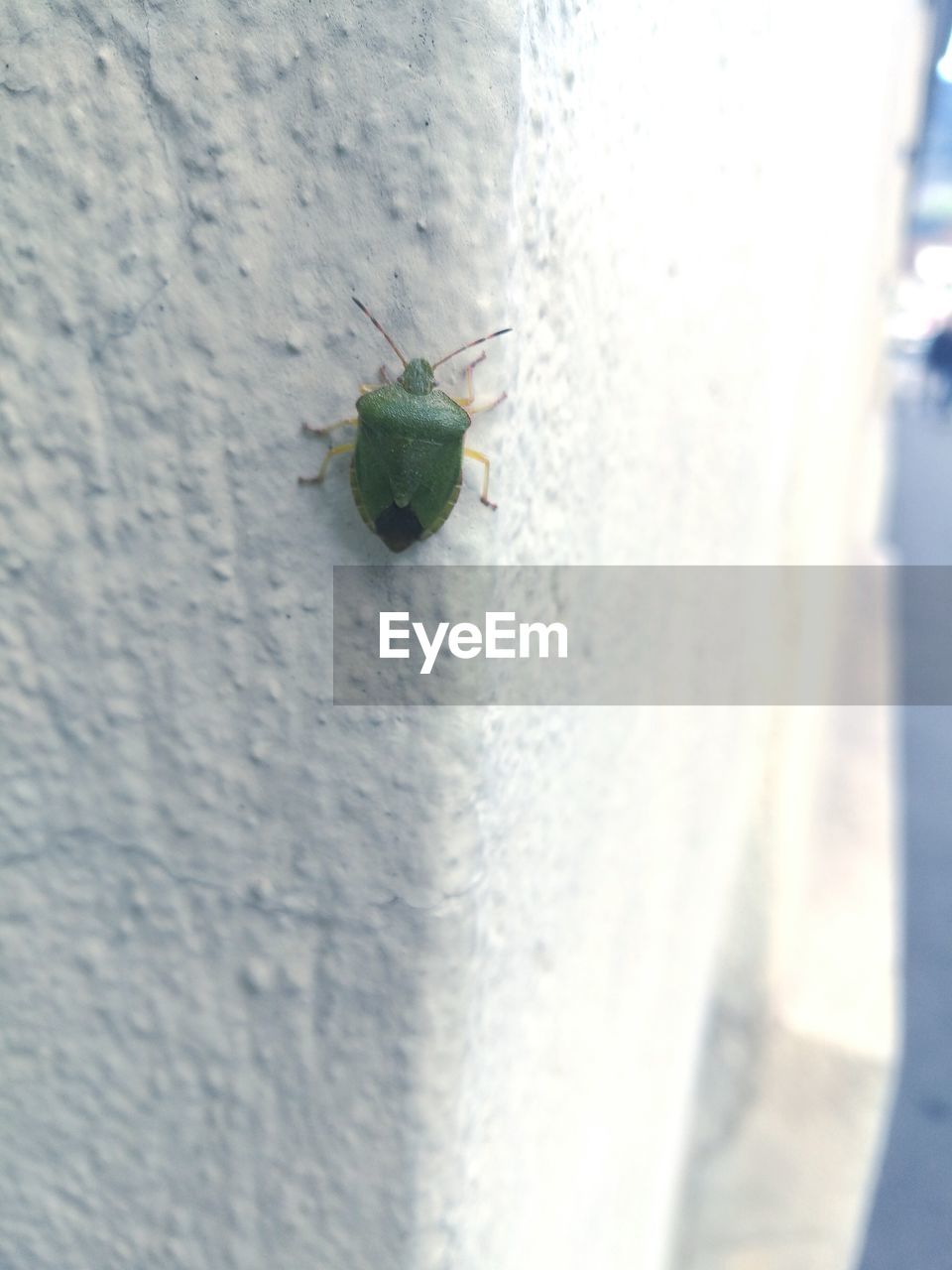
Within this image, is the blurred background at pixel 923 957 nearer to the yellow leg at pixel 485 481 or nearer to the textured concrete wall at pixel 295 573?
the textured concrete wall at pixel 295 573

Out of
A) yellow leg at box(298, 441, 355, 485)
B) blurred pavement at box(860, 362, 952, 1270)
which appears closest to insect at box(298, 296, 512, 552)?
yellow leg at box(298, 441, 355, 485)

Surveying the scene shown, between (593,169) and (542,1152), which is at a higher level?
(593,169)

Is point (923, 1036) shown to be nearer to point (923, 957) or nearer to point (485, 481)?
point (923, 957)

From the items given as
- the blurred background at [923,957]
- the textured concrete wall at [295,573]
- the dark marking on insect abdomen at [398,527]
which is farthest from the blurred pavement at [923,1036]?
the dark marking on insect abdomen at [398,527]

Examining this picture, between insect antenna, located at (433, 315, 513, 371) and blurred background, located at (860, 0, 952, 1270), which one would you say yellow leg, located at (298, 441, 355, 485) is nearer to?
insect antenna, located at (433, 315, 513, 371)

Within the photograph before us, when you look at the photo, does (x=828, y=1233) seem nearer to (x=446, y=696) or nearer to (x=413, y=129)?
(x=446, y=696)

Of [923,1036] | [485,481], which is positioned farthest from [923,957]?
[485,481]

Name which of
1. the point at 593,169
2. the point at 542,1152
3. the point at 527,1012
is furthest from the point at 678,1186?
the point at 593,169
